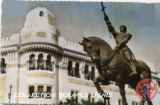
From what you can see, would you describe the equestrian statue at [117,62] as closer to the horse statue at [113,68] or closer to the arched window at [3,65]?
the horse statue at [113,68]

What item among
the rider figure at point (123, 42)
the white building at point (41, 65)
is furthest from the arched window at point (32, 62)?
the rider figure at point (123, 42)

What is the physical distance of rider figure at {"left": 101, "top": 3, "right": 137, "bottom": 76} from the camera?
3070 mm

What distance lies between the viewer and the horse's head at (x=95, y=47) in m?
3.06

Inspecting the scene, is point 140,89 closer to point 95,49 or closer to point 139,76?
point 139,76

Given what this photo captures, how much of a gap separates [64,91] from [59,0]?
0.47m

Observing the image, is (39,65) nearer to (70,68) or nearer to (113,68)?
(70,68)

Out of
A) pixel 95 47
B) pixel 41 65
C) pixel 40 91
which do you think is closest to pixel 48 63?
pixel 41 65

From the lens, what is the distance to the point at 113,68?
→ 10.1 ft

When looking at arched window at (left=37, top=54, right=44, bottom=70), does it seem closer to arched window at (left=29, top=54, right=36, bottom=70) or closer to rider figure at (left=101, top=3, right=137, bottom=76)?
arched window at (left=29, top=54, right=36, bottom=70)

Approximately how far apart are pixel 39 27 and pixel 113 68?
442mm

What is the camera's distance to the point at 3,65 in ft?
9.94

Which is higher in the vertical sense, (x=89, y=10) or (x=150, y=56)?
(x=89, y=10)

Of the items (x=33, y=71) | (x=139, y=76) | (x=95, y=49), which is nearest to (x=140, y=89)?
(x=139, y=76)

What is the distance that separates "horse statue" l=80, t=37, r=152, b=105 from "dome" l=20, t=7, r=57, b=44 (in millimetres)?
180
